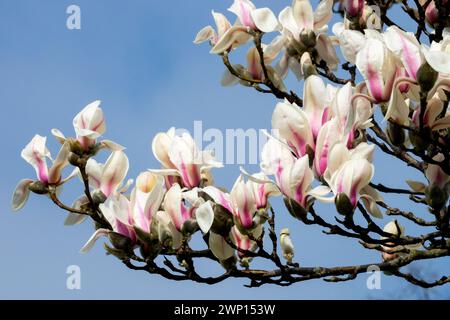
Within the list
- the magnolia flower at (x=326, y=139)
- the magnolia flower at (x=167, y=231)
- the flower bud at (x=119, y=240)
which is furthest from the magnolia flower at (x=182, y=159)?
the magnolia flower at (x=326, y=139)

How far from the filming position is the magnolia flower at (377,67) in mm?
2930

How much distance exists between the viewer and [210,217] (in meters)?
3.21

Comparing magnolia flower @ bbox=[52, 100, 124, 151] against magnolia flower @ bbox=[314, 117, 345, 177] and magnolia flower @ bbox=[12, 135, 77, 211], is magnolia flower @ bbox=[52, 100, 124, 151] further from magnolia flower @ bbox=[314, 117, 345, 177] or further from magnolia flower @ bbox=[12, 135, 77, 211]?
magnolia flower @ bbox=[314, 117, 345, 177]

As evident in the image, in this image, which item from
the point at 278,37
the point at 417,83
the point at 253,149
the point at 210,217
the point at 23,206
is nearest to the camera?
the point at 417,83

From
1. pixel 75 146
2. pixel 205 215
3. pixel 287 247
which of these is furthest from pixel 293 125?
pixel 75 146

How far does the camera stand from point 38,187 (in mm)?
3691

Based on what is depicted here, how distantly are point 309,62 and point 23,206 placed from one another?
1.50m

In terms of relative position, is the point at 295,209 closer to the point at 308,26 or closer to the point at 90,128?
the point at 90,128

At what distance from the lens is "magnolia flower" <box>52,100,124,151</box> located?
11.8ft

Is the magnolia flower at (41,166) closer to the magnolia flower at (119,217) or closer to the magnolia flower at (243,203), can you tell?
the magnolia flower at (119,217)

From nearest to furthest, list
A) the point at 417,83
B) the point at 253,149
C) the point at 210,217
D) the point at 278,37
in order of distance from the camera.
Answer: the point at 417,83, the point at 210,217, the point at 253,149, the point at 278,37

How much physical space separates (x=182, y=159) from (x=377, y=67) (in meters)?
0.95
